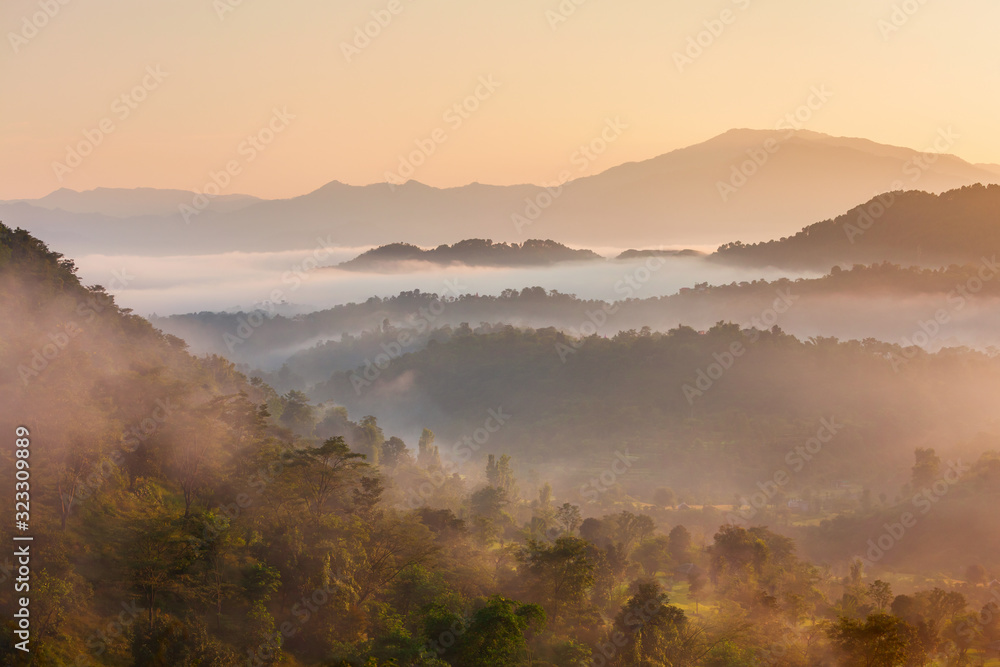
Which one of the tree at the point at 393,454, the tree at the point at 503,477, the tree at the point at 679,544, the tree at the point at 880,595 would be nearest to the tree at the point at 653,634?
the tree at the point at 880,595

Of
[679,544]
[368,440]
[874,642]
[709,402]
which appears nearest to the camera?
[874,642]

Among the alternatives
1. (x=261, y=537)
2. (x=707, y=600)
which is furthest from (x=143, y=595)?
(x=707, y=600)

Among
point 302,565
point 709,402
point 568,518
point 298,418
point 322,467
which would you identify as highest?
point 322,467

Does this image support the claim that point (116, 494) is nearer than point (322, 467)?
Yes

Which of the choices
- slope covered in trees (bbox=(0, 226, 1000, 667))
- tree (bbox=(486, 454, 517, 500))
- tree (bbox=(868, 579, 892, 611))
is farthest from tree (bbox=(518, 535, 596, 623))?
tree (bbox=(486, 454, 517, 500))

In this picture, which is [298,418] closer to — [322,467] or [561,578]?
[322,467]

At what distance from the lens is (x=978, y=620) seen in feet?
167

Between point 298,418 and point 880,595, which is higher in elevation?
point 298,418

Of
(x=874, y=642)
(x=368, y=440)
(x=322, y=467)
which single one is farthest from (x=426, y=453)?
(x=874, y=642)

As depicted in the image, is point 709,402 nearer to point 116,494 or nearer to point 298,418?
point 298,418

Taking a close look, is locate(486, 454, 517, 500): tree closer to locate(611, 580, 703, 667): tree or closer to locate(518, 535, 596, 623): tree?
locate(518, 535, 596, 623): tree

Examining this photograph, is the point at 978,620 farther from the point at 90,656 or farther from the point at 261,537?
the point at 90,656

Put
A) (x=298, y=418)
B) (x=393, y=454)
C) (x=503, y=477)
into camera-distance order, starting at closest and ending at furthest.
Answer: (x=393, y=454)
(x=503, y=477)
(x=298, y=418)

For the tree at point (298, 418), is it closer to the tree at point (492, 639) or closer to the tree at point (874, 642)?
the tree at point (492, 639)
